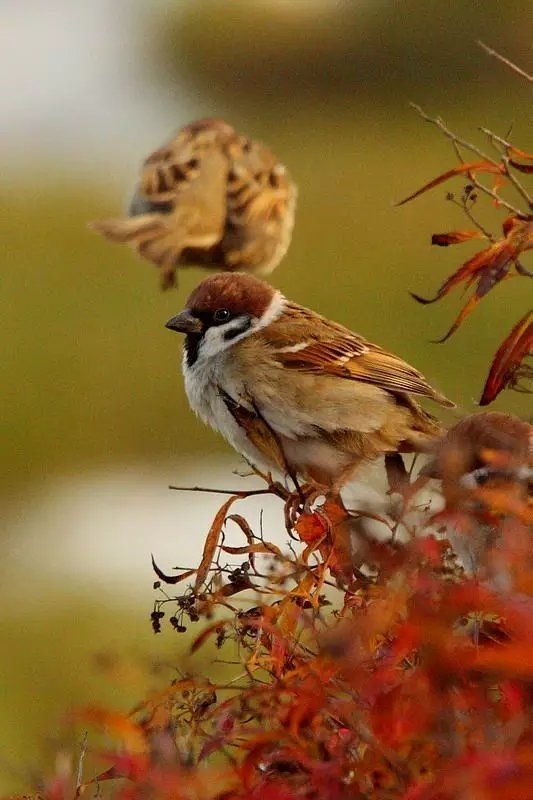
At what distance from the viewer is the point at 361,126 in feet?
26.6

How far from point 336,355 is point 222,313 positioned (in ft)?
0.55

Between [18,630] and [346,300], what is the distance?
8.50 ft

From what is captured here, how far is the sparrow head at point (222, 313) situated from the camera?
159cm

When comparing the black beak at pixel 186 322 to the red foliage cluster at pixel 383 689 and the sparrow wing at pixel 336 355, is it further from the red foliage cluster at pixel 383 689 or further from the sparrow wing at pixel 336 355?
the red foliage cluster at pixel 383 689

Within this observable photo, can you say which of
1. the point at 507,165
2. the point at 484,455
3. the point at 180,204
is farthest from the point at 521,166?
the point at 180,204

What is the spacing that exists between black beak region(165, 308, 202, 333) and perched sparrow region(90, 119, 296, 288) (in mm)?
1189

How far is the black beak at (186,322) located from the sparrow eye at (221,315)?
0.03 metres

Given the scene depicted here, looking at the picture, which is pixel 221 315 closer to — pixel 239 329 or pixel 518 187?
pixel 239 329

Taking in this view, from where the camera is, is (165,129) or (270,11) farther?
(270,11)

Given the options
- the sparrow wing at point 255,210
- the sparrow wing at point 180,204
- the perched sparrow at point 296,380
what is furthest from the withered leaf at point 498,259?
the sparrow wing at point 255,210

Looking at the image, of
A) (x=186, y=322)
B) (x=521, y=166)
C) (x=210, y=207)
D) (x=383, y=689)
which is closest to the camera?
(x=383, y=689)

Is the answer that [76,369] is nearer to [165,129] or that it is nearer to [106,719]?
[165,129]

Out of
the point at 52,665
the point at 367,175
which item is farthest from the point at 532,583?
the point at 367,175

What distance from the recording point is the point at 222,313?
5.36ft
